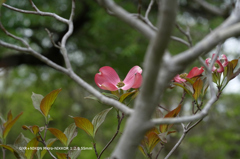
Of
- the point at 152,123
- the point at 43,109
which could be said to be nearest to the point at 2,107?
the point at 43,109

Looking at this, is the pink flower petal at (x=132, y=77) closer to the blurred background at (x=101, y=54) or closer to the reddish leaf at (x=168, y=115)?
the reddish leaf at (x=168, y=115)

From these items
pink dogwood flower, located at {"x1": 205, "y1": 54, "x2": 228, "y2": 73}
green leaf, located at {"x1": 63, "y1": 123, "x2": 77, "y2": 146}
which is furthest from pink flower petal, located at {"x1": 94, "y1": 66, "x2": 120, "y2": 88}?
pink dogwood flower, located at {"x1": 205, "y1": 54, "x2": 228, "y2": 73}

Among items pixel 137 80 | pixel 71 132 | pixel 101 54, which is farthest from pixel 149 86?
pixel 101 54

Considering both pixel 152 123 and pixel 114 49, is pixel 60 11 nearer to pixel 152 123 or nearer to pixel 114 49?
pixel 114 49

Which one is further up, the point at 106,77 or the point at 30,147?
the point at 106,77

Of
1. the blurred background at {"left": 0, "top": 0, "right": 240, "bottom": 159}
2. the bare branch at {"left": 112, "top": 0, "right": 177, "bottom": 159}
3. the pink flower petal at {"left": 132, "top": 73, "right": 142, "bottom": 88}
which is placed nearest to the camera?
the bare branch at {"left": 112, "top": 0, "right": 177, "bottom": 159}

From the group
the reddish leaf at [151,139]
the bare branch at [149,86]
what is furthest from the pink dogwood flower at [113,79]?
the bare branch at [149,86]

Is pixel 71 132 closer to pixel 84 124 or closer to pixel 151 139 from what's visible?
pixel 84 124

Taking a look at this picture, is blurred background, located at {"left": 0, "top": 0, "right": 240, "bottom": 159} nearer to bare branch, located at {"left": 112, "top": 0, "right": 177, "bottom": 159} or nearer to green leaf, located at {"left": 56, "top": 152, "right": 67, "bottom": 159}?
green leaf, located at {"left": 56, "top": 152, "right": 67, "bottom": 159}

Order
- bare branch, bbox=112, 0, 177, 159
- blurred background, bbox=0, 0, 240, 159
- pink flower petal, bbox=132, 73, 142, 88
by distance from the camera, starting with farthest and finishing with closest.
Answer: blurred background, bbox=0, 0, 240, 159 < pink flower petal, bbox=132, 73, 142, 88 < bare branch, bbox=112, 0, 177, 159

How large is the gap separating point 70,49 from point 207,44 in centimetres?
412

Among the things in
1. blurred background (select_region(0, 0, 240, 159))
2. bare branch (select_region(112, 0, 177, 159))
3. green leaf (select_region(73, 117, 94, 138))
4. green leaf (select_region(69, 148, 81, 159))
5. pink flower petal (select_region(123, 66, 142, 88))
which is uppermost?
bare branch (select_region(112, 0, 177, 159))

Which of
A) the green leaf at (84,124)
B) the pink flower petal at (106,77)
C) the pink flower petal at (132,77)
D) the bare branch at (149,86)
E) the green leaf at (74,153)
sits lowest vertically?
the green leaf at (74,153)

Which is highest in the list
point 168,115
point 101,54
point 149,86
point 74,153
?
point 149,86
